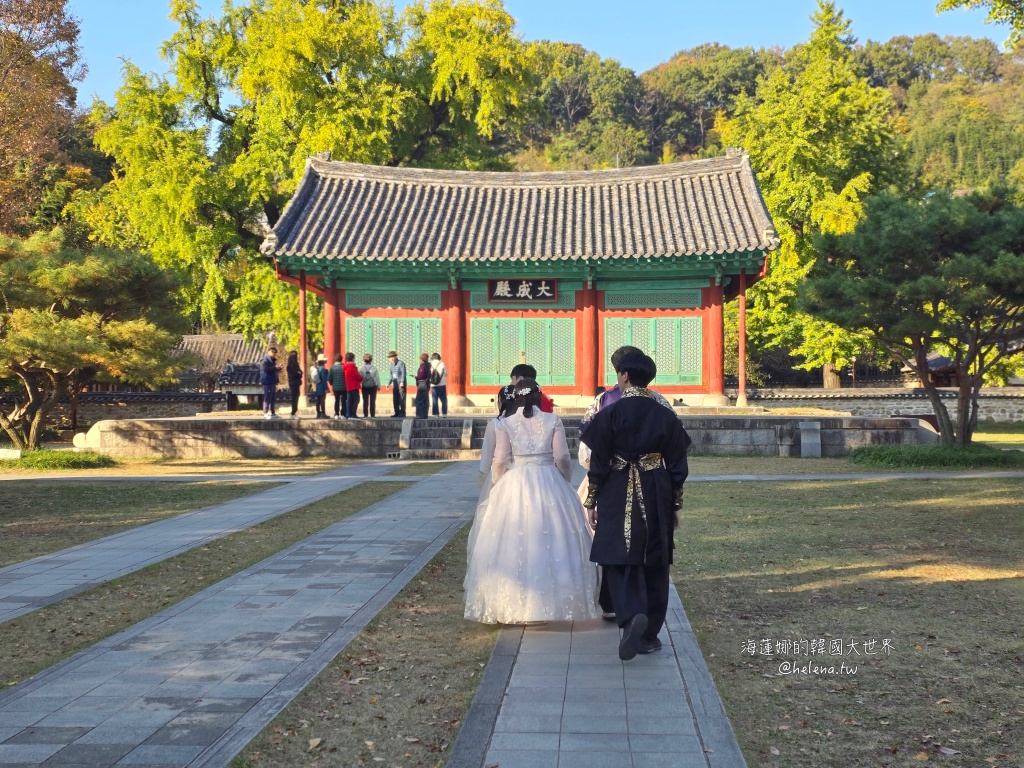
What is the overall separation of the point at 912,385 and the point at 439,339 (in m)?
19.2

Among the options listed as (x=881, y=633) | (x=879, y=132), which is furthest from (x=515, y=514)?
(x=879, y=132)

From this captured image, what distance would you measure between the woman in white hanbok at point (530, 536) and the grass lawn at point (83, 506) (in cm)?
530

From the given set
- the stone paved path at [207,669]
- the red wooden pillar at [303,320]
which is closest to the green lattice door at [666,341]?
the red wooden pillar at [303,320]

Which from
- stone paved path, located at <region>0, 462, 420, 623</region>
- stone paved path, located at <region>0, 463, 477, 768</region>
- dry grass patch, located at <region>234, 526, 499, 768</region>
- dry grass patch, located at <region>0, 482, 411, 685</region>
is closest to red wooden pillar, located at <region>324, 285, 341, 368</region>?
stone paved path, located at <region>0, 462, 420, 623</region>

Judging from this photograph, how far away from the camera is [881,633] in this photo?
6449 millimetres

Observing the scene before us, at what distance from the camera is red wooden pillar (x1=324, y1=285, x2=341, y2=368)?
80.4 feet

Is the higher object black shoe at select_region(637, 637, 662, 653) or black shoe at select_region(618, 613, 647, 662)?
black shoe at select_region(618, 613, 647, 662)

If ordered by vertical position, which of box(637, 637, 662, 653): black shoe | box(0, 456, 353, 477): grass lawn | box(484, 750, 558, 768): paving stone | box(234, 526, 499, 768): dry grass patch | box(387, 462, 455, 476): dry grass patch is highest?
box(387, 462, 455, 476): dry grass patch

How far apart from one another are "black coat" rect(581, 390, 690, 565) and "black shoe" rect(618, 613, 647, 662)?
356 mm

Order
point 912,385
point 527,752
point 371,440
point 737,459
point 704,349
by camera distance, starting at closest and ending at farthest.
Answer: point 527,752 → point 737,459 → point 371,440 → point 704,349 → point 912,385

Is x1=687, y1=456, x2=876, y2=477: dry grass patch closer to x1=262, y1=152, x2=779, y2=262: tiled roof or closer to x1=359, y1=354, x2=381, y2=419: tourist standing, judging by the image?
x1=262, y1=152, x2=779, y2=262: tiled roof

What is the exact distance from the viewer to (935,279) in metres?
15.8

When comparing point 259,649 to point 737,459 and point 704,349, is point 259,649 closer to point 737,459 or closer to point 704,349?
point 737,459

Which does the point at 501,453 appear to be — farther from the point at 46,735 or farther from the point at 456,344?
the point at 456,344
